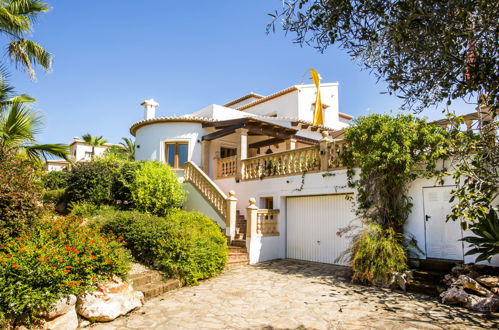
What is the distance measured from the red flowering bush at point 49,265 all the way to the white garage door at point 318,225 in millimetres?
6840

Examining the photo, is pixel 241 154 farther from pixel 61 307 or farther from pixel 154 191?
pixel 61 307

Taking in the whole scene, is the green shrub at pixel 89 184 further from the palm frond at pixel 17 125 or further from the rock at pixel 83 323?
the rock at pixel 83 323

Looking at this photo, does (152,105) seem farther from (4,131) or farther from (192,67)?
(4,131)

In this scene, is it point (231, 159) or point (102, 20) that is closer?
point (102, 20)

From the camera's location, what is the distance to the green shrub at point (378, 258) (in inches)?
342

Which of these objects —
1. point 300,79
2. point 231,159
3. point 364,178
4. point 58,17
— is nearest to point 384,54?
point 364,178

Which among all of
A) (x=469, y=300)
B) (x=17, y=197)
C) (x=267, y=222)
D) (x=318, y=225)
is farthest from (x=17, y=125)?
(x=469, y=300)

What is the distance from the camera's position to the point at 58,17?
340 inches

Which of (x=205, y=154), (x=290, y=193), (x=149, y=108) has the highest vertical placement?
(x=149, y=108)

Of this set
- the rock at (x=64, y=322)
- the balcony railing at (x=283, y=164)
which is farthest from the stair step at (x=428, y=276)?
the rock at (x=64, y=322)

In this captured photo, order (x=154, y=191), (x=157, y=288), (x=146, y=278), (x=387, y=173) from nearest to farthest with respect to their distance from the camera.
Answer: (x=157, y=288)
(x=146, y=278)
(x=387, y=173)
(x=154, y=191)

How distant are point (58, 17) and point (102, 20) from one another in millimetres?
1203

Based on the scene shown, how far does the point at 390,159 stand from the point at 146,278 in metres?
6.92

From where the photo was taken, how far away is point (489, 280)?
23.1ft
